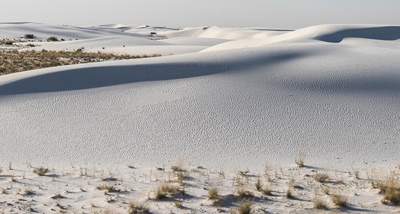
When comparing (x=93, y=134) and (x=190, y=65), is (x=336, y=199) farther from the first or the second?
(x=190, y=65)

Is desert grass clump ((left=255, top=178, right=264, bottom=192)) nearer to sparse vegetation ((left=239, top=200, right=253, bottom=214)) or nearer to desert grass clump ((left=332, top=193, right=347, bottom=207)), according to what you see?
sparse vegetation ((left=239, top=200, right=253, bottom=214))

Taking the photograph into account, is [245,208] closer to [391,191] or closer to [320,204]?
[320,204]

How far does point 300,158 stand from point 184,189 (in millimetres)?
2260

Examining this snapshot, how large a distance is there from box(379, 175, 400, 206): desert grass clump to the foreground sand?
9 cm

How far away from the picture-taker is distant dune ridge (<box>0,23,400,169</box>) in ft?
24.9

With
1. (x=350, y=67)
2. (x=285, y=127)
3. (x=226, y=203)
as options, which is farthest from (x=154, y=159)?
(x=350, y=67)

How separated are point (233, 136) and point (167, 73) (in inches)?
198

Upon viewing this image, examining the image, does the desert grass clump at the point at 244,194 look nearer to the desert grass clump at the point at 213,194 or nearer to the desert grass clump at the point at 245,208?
the desert grass clump at the point at 213,194

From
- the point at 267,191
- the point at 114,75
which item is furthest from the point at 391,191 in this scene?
the point at 114,75

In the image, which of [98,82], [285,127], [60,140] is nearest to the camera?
[60,140]

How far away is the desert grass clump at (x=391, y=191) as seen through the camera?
5.15 m

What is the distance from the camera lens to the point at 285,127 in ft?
29.2

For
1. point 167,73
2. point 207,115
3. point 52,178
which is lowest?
point 52,178

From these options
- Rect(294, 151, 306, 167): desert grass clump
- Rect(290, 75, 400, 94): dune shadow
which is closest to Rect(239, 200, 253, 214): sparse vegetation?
Rect(294, 151, 306, 167): desert grass clump
